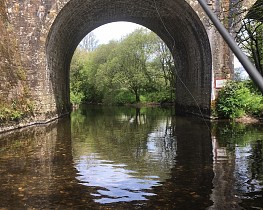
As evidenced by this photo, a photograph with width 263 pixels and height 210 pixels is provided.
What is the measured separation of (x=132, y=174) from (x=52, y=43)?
12.9 metres

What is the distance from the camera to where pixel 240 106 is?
1655cm

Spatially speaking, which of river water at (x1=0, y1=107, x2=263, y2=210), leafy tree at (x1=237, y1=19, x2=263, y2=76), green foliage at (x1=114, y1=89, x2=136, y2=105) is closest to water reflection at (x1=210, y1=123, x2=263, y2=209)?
river water at (x1=0, y1=107, x2=263, y2=210)

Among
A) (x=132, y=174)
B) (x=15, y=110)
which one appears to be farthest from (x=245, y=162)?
(x=15, y=110)

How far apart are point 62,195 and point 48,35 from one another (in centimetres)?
1225

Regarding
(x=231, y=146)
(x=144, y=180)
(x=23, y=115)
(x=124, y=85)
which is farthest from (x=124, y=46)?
(x=144, y=180)

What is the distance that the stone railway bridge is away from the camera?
14.9 m

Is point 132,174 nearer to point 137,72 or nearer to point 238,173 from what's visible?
point 238,173

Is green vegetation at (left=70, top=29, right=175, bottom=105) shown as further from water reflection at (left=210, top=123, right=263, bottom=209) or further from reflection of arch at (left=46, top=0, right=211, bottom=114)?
water reflection at (left=210, top=123, right=263, bottom=209)

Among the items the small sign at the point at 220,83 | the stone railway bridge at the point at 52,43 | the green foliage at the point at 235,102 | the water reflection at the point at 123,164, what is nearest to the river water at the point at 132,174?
the water reflection at the point at 123,164

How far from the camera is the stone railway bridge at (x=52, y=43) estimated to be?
14.9 meters

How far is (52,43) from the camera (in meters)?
17.4

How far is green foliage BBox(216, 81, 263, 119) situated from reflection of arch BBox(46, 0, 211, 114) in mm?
917

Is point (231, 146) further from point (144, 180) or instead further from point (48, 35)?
point (48, 35)

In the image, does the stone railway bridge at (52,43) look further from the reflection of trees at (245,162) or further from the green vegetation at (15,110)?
the reflection of trees at (245,162)
